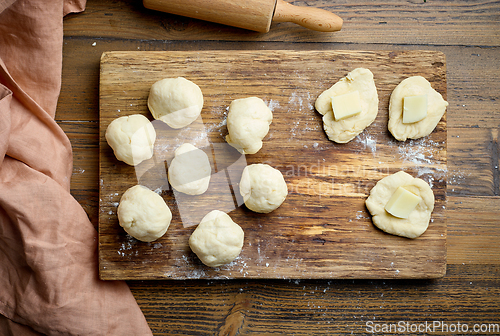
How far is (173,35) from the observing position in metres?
1.82

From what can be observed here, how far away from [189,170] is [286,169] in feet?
1.81

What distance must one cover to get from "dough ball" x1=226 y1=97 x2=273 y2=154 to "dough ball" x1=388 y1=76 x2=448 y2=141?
71 cm

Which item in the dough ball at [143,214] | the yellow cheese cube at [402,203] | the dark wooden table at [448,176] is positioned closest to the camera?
the dough ball at [143,214]

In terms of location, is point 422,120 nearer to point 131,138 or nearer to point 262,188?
point 262,188

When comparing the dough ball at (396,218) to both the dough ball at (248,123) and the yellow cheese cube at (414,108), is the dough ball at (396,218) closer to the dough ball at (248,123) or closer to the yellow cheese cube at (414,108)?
the yellow cheese cube at (414,108)

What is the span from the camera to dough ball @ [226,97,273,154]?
5.23ft

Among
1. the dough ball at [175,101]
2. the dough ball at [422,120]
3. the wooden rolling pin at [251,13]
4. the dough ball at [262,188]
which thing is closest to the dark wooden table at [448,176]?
the wooden rolling pin at [251,13]

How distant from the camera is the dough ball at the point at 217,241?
5.13ft

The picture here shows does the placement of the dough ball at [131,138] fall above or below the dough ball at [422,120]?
below

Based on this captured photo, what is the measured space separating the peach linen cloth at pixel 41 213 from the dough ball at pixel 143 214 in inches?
12.6

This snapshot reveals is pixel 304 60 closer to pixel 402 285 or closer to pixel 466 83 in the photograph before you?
pixel 466 83

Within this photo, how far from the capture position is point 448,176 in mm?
1838

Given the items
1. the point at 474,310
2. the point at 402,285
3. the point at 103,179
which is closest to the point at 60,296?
the point at 103,179

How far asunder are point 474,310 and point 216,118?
1956 mm
